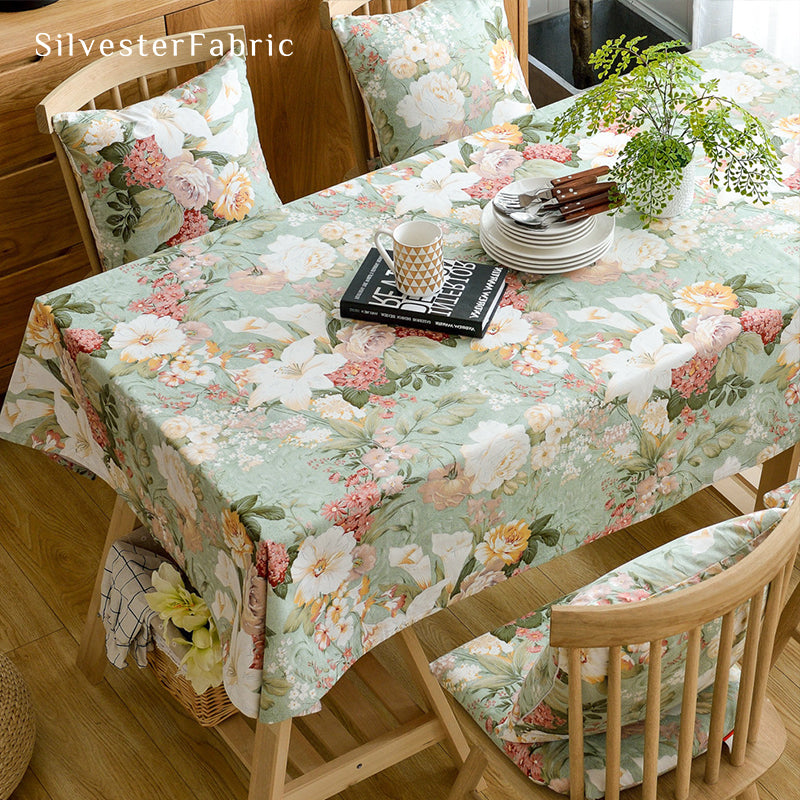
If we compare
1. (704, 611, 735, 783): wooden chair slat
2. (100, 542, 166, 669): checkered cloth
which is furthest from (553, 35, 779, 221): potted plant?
(100, 542, 166, 669): checkered cloth

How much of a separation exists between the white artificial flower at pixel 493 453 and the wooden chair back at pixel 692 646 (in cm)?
36

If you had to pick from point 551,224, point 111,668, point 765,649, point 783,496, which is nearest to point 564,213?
point 551,224

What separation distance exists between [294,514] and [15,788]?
0.97 meters

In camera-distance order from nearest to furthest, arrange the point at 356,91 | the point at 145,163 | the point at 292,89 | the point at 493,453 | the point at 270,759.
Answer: the point at 493,453, the point at 270,759, the point at 145,163, the point at 356,91, the point at 292,89

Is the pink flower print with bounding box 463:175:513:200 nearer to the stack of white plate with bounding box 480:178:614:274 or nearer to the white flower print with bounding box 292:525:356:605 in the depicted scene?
the stack of white plate with bounding box 480:178:614:274

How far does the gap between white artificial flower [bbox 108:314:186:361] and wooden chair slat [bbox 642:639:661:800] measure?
0.88 metres

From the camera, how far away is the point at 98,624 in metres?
2.07

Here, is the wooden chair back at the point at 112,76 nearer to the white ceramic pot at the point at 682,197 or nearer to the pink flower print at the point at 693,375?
the white ceramic pot at the point at 682,197

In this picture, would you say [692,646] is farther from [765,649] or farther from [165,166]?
[165,166]

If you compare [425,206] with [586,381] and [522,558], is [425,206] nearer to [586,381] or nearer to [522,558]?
[586,381]

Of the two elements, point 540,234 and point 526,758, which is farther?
point 540,234

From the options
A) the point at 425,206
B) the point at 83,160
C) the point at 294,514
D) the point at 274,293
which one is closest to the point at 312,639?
the point at 294,514

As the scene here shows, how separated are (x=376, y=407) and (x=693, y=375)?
49 centimetres

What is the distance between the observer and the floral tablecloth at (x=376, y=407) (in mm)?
1446
